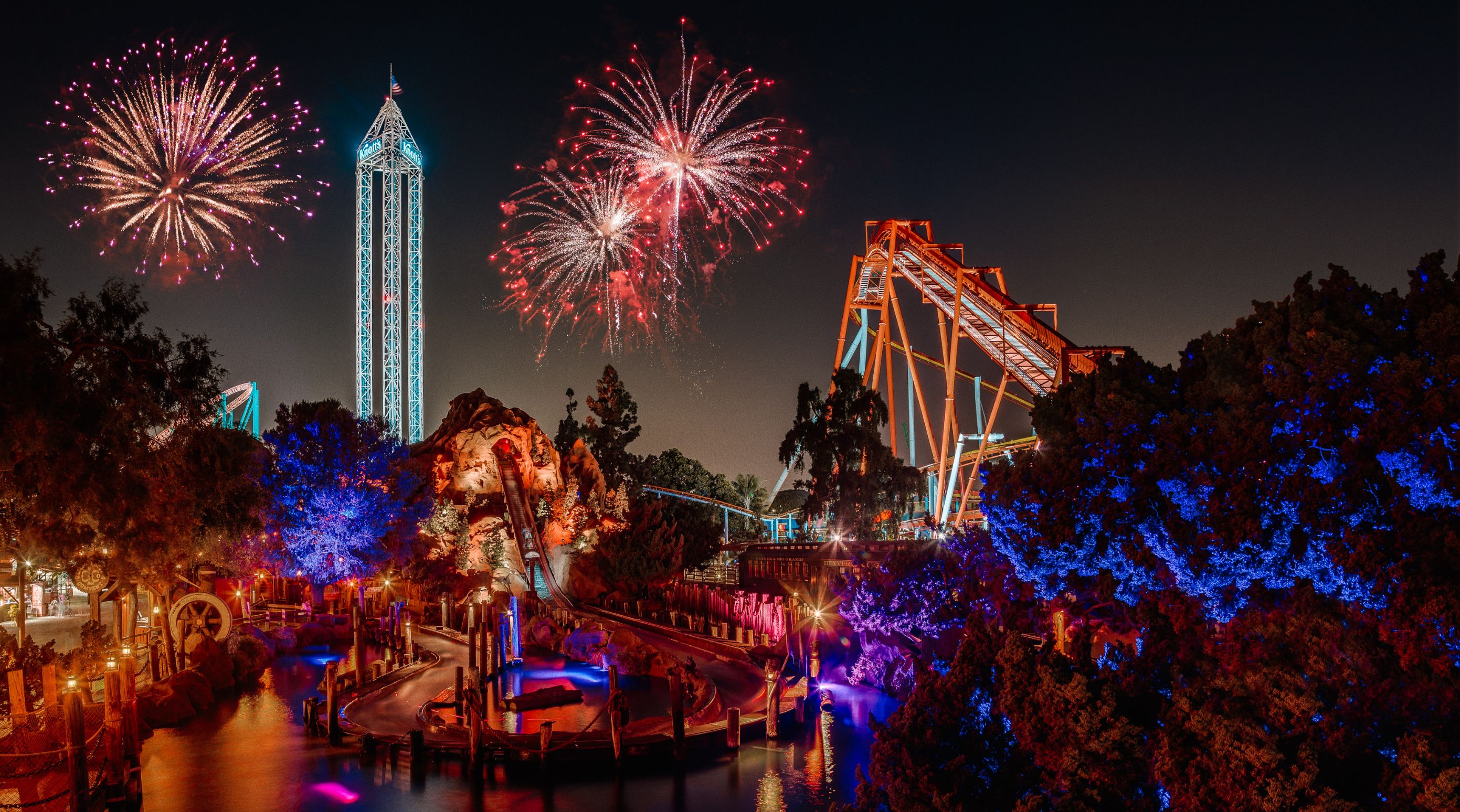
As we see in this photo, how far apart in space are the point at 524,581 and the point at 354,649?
A: 19.2m

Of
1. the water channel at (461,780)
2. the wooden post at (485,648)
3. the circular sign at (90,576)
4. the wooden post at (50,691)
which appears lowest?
the water channel at (461,780)

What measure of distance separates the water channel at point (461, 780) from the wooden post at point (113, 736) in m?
0.63

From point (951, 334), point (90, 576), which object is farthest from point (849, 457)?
point (90, 576)

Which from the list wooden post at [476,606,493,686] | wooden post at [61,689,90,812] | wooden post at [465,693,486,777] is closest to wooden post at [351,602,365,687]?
wooden post at [476,606,493,686]

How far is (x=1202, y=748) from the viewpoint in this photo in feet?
32.6

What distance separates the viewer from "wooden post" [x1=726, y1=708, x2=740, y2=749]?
17531 millimetres

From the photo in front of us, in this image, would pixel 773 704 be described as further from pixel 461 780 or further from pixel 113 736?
pixel 113 736

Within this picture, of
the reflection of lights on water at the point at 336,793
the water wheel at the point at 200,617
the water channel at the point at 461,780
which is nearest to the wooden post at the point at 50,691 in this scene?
the water channel at the point at 461,780

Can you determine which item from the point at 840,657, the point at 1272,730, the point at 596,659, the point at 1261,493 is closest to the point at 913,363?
the point at 840,657

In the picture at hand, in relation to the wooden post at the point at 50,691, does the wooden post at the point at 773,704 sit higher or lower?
lower

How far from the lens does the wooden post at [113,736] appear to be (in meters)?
14.3

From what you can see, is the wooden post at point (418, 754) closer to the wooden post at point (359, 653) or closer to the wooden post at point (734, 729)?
the wooden post at point (734, 729)

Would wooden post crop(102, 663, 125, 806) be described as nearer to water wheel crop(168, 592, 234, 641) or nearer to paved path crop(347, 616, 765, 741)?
paved path crop(347, 616, 765, 741)

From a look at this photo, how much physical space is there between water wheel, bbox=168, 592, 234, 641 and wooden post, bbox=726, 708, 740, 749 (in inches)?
524
